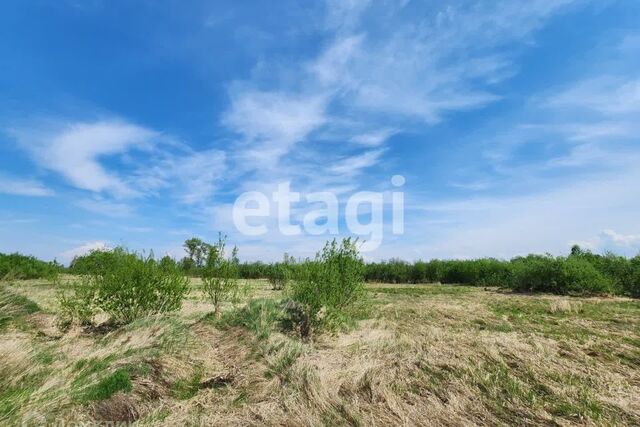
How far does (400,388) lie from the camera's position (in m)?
5.64

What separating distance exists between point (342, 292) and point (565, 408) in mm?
7114

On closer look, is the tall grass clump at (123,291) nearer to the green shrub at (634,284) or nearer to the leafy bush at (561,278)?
the leafy bush at (561,278)

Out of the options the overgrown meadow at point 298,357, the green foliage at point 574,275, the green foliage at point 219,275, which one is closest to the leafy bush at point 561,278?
the green foliage at point 574,275

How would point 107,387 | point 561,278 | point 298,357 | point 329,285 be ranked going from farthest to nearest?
point 561,278 → point 329,285 → point 298,357 → point 107,387

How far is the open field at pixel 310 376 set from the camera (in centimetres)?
475

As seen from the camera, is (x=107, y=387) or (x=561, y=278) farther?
(x=561, y=278)

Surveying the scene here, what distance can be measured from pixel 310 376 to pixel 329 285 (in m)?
4.44

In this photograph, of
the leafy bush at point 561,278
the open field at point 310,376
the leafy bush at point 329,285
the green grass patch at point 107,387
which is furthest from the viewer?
the leafy bush at point 561,278

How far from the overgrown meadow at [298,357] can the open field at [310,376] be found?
27 mm

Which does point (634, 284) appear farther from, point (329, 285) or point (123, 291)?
point (123, 291)

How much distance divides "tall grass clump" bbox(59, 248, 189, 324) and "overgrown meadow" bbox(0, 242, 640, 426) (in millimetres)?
38

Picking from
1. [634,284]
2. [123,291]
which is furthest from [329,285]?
[634,284]

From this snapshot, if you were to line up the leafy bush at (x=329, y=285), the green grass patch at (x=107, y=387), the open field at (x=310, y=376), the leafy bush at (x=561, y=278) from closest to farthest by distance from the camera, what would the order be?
the open field at (x=310, y=376) < the green grass patch at (x=107, y=387) < the leafy bush at (x=329, y=285) < the leafy bush at (x=561, y=278)

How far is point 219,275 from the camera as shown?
12664 mm
